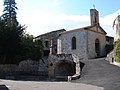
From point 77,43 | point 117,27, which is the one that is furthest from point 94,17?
point 117,27

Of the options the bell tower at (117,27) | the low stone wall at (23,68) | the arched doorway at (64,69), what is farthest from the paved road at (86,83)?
the low stone wall at (23,68)

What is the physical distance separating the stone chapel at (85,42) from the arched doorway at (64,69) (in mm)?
3225

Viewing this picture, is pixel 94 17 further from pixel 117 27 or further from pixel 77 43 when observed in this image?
pixel 117 27

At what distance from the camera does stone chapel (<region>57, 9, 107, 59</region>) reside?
41.1 m

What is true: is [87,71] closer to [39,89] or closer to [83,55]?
[39,89]

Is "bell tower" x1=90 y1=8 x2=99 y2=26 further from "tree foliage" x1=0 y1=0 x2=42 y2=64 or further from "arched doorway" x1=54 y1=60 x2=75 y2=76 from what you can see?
"arched doorway" x1=54 y1=60 x2=75 y2=76

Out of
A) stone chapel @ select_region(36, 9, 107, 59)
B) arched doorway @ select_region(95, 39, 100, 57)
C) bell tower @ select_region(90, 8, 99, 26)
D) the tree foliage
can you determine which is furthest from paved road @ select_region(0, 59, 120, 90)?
bell tower @ select_region(90, 8, 99, 26)

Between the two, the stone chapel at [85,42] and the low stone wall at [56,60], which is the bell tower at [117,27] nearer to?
the stone chapel at [85,42]

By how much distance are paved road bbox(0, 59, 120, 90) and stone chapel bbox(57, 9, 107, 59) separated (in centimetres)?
982

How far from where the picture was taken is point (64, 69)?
1533 inches

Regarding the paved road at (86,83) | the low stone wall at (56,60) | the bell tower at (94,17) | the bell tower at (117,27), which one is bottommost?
the paved road at (86,83)

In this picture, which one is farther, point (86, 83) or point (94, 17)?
point (94, 17)

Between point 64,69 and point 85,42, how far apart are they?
17.6 ft

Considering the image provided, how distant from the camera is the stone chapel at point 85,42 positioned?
41094 millimetres
